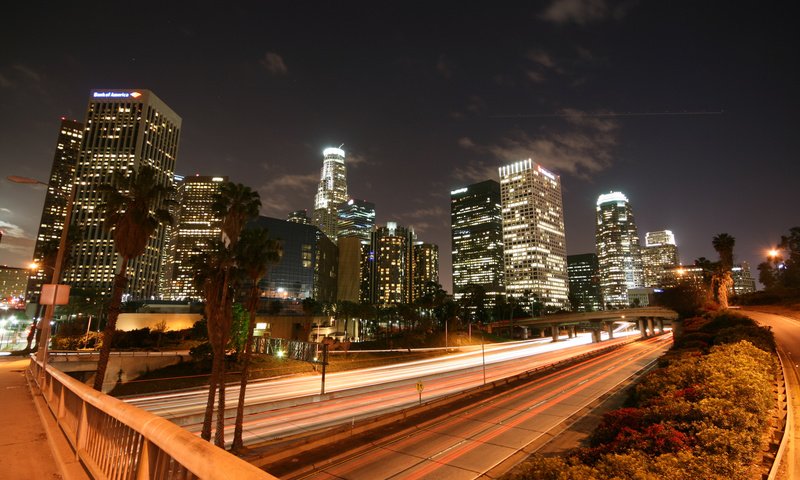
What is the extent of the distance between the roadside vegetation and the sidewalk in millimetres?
13244

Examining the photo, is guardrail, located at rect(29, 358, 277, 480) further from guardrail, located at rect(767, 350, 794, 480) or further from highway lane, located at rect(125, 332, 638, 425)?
highway lane, located at rect(125, 332, 638, 425)

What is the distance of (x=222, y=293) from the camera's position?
28672 millimetres

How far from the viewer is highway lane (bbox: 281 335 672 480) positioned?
65.1 ft

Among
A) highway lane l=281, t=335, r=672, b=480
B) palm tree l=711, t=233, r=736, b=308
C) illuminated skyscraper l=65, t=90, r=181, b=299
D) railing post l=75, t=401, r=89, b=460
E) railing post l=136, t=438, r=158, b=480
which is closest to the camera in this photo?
railing post l=136, t=438, r=158, b=480

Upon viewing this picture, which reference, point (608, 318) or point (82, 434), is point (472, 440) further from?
point (608, 318)

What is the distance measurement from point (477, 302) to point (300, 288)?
74493mm

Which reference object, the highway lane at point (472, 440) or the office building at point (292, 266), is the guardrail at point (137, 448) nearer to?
the highway lane at point (472, 440)

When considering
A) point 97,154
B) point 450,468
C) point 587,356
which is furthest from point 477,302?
point 97,154

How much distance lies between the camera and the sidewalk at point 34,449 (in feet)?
20.0

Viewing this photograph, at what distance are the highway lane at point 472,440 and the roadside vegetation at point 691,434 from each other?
243 inches

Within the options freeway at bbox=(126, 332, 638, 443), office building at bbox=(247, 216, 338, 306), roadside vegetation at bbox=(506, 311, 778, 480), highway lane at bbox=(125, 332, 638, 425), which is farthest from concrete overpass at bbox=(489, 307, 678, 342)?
roadside vegetation at bbox=(506, 311, 778, 480)

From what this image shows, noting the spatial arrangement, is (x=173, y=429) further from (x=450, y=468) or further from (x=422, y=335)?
(x=422, y=335)

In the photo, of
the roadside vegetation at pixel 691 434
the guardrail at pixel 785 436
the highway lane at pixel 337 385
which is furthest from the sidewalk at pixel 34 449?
the highway lane at pixel 337 385

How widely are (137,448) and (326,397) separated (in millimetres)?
36030
